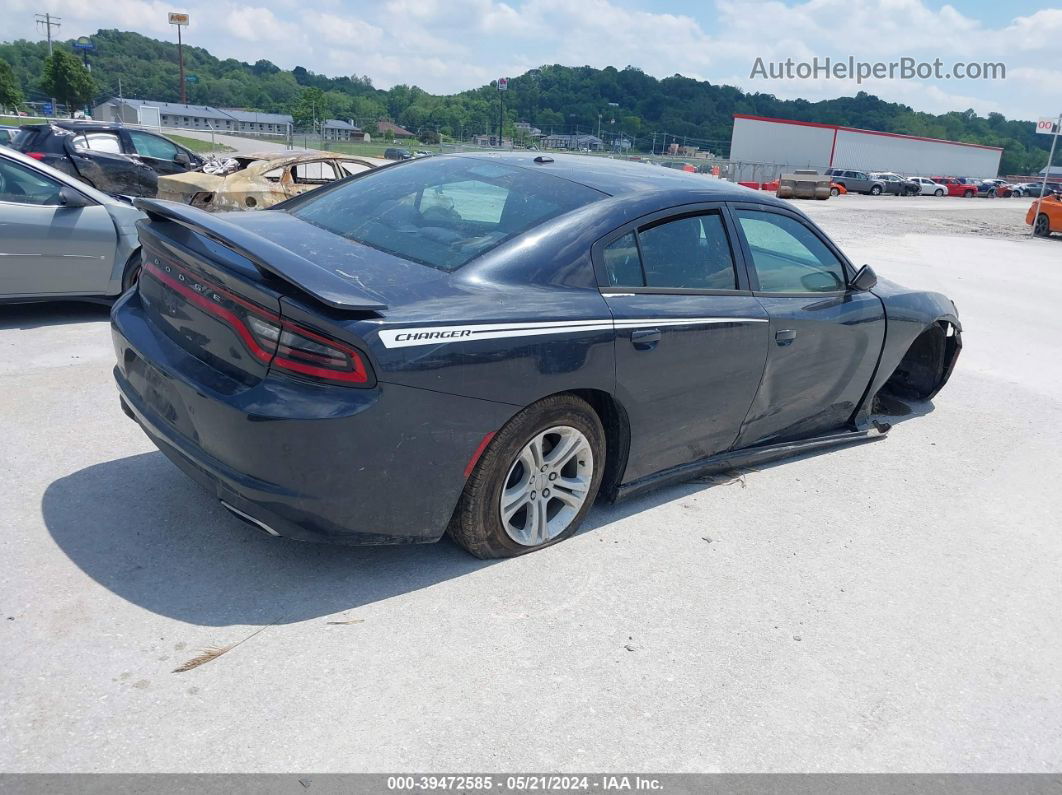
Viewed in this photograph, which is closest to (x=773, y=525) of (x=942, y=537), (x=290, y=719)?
(x=942, y=537)

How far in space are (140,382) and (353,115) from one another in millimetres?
116469

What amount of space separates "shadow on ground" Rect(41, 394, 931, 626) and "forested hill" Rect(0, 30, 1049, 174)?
298 ft

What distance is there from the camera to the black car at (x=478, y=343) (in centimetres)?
292

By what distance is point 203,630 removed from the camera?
295 centimetres

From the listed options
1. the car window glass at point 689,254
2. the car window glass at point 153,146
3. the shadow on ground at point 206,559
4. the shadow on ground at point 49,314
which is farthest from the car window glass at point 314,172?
the car window glass at point 689,254

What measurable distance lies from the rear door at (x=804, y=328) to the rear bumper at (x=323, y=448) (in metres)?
1.79

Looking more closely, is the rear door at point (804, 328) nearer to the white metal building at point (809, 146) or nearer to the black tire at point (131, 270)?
the black tire at point (131, 270)

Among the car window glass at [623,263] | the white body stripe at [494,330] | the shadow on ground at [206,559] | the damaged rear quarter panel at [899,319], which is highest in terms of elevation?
the car window glass at [623,263]

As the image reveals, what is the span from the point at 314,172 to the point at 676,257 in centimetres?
960

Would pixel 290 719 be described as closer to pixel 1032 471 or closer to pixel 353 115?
pixel 1032 471

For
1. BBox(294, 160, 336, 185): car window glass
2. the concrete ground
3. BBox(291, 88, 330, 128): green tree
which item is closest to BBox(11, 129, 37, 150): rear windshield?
BBox(294, 160, 336, 185): car window glass

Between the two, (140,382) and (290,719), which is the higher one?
(140,382)

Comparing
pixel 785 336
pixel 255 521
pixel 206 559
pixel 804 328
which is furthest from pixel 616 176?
pixel 206 559

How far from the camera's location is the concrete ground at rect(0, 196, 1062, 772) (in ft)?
8.36
